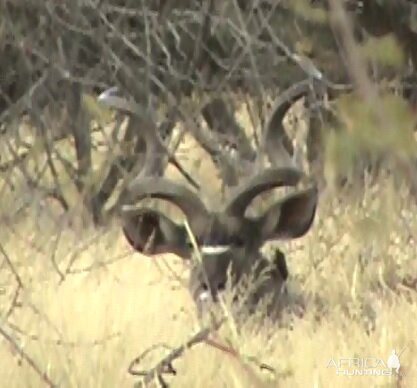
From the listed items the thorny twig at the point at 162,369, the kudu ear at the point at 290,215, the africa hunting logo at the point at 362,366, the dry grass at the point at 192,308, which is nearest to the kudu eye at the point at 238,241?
the kudu ear at the point at 290,215

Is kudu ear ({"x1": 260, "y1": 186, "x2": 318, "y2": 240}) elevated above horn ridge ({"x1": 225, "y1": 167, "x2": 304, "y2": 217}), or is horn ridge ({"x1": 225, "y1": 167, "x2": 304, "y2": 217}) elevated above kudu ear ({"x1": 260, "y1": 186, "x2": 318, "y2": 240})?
horn ridge ({"x1": 225, "y1": 167, "x2": 304, "y2": 217})

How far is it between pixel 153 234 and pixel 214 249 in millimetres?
238

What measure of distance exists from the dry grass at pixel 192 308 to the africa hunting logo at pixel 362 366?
29mm

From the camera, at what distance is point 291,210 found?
425cm

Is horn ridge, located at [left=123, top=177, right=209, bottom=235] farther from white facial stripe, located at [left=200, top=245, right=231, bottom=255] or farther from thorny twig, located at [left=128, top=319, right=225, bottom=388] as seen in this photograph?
thorny twig, located at [left=128, top=319, right=225, bottom=388]

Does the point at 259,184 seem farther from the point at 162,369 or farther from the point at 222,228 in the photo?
the point at 162,369

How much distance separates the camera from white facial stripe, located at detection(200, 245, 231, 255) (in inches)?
158

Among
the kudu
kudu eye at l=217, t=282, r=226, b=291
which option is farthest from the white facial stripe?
kudu eye at l=217, t=282, r=226, b=291

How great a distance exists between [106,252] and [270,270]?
53.9 inches

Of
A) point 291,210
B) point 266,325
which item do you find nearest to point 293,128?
point 291,210

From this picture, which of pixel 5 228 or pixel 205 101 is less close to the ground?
pixel 205 101

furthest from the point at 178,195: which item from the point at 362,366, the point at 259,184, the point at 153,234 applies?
the point at 362,366

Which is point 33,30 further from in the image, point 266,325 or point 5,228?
point 266,325

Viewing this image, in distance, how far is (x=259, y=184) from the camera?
4.10 meters
